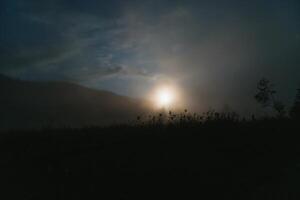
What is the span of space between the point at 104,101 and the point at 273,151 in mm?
188352

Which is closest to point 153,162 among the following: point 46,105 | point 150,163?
point 150,163

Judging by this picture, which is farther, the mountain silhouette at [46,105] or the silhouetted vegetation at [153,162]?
the mountain silhouette at [46,105]

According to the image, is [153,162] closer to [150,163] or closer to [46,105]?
[150,163]

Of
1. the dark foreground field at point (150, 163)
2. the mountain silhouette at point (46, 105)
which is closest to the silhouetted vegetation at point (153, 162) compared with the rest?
the dark foreground field at point (150, 163)

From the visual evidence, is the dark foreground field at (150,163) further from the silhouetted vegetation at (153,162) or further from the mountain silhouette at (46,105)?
the mountain silhouette at (46,105)

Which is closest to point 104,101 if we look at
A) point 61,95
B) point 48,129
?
→ point 61,95

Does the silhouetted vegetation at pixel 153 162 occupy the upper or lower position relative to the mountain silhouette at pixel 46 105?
lower

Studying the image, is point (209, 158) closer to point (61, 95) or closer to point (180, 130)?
point (180, 130)

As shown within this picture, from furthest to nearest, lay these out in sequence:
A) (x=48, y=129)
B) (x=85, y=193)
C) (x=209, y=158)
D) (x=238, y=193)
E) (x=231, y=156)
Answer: (x=48, y=129) < (x=231, y=156) < (x=209, y=158) < (x=238, y=193) < (x=85, y=193)

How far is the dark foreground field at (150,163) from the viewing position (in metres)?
7.01

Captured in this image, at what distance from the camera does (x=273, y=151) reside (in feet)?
31.7

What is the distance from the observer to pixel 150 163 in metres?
7.71

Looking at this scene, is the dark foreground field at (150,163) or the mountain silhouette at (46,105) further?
the mountain silhouette at (46,105)

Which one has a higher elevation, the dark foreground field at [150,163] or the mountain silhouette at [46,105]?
the mountain silhouette at [46,105]
